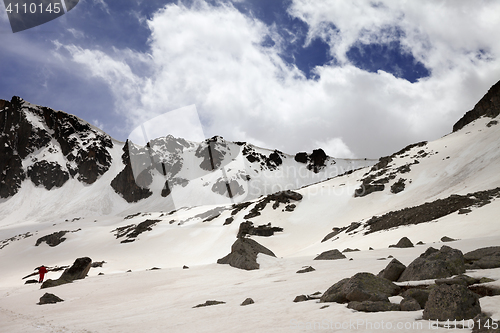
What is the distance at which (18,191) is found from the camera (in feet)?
404

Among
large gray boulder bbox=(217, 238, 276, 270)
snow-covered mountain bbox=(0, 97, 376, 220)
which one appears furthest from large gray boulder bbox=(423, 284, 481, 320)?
snow-covered mountain bbox=(0, 97, 376, 220)

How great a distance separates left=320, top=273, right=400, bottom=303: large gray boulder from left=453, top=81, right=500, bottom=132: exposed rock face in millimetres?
67678

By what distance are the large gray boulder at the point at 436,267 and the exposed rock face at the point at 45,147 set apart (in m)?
148

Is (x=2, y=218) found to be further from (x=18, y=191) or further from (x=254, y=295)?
(x=254, y=295)

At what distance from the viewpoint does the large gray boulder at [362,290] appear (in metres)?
4.75

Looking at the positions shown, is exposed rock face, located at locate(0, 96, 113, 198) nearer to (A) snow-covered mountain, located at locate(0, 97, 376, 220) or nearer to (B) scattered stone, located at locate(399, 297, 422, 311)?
(A) snow-covered mountain, located at locate(0, 97, 376, 220)

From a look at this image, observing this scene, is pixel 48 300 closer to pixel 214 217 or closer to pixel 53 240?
pixel 214 217

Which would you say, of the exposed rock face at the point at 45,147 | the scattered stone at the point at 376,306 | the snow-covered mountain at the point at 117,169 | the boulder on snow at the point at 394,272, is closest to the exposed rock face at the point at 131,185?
the snow-covered mountain at the point at 117,169

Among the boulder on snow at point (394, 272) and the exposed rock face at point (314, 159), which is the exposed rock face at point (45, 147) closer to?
the exposed rock face at point (314, 159)

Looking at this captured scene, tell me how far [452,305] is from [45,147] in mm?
167572

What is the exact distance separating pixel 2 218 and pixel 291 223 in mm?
121494

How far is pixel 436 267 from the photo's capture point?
5996 mm

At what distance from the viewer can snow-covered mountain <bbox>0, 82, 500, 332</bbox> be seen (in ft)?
24.3

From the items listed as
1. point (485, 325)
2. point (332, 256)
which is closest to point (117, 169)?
point (332, 256)
